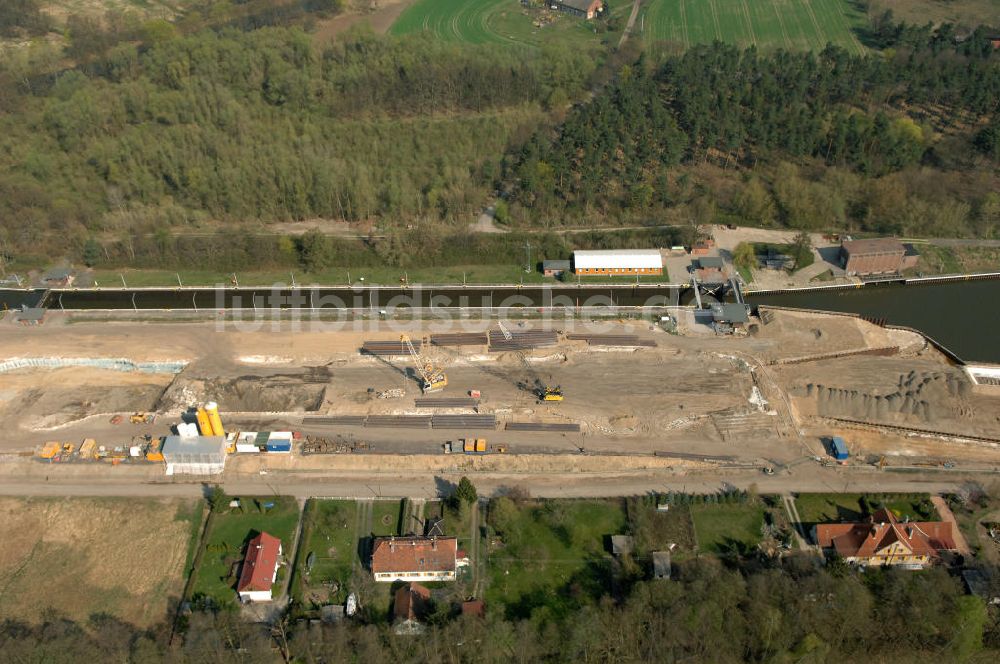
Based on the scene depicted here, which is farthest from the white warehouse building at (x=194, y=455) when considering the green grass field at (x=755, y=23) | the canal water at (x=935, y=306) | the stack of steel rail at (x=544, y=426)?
A: the green grass field at (x=755, y=23)

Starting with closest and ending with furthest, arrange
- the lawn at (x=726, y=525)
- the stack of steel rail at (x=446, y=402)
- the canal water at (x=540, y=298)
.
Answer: the lawn at (x=726, y=525), the stack of steel rail at (x=446, y=402), the canal water at (x=540, y=298)

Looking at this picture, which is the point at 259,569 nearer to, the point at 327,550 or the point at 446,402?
the point at 327,550

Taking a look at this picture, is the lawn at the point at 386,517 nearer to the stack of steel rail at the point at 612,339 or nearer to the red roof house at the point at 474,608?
the red roof house at the point at 474,608

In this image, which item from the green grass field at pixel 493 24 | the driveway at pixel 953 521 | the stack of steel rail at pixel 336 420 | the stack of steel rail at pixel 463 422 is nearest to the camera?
the driveway at pixel 953 521

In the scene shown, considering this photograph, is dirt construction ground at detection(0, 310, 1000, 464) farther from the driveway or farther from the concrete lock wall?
the driveway

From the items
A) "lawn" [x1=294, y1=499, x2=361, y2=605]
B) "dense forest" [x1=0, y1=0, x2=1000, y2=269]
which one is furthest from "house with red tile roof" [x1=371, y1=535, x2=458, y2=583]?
"dense forest" [x1=0, y1=0, x2=1000, y2=269]

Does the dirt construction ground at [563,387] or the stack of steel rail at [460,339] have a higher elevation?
the stack of steel rail at [460,339]
